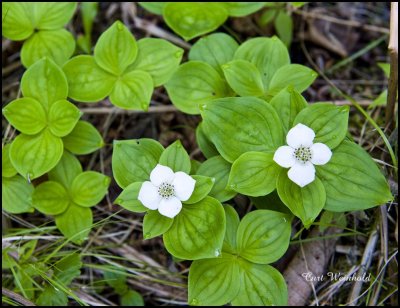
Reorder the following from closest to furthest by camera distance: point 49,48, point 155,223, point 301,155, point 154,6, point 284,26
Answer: point 301,155
point 155,223
point 49,48
point 154,6
point 284,26

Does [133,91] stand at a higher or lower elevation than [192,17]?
lower

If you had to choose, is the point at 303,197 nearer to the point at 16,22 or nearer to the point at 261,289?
the point at 261,289

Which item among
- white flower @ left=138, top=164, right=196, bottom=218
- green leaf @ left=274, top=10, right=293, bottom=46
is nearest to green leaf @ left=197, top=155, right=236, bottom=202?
white flower @ left=138, top=164, right=196, bottom=218

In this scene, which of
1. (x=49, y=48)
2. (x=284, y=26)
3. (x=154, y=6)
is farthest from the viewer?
(x=284, y=26)

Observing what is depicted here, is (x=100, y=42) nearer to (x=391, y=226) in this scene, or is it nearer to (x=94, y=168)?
(x=94, y=168)

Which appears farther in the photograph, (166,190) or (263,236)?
(263,236)

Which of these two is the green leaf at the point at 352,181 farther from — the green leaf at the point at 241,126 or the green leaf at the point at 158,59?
the green leaf at the point at 158,59

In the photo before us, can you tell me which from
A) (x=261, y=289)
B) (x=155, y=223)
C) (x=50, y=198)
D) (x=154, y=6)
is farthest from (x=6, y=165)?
(x=261, y=289)

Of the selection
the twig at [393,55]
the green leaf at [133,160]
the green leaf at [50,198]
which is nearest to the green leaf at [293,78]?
the twig at [393,55]

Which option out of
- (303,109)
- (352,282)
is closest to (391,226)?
(352,282)
